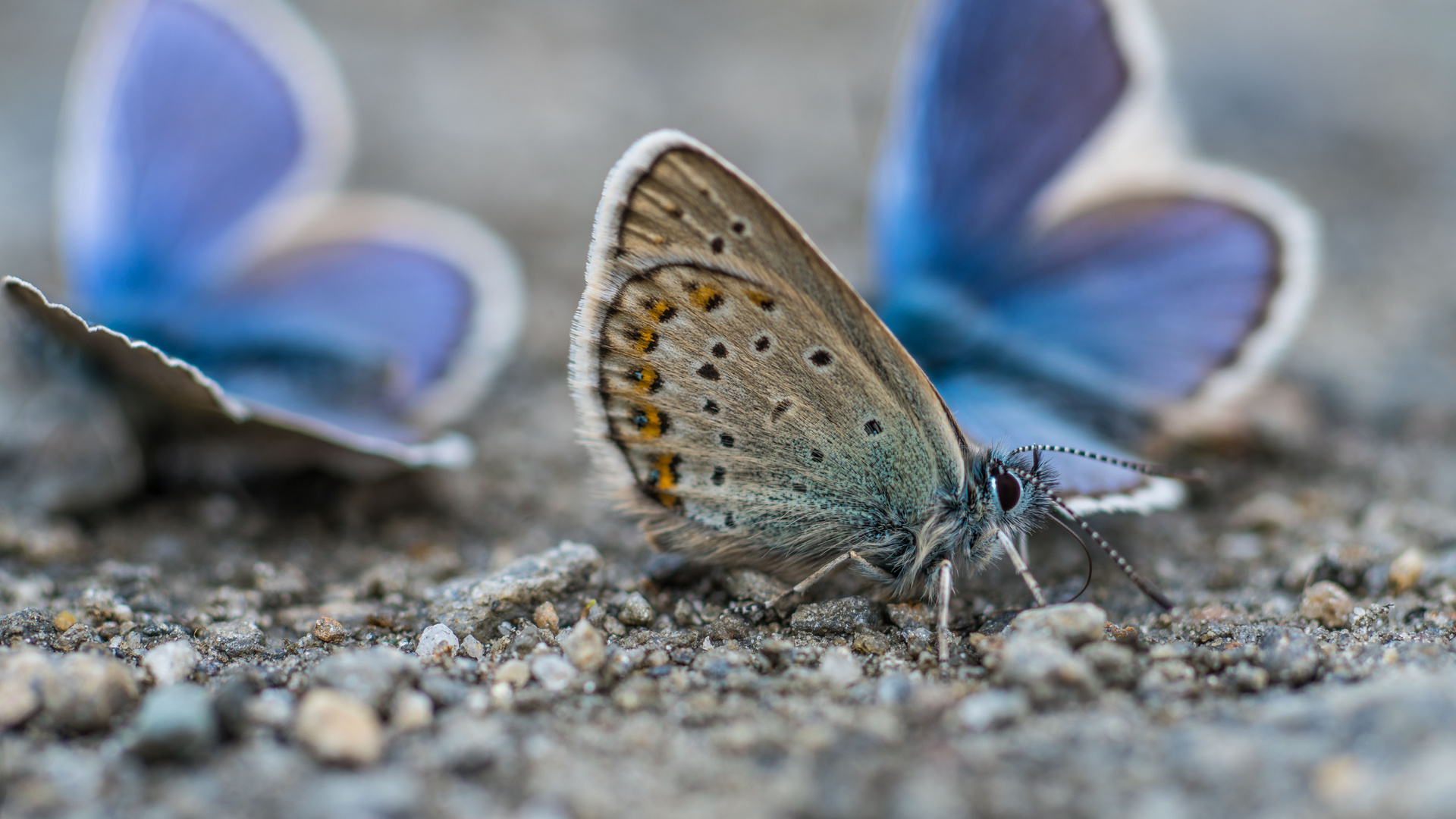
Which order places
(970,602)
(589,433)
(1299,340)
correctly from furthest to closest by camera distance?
(1299,340), (970,602), (589,433)

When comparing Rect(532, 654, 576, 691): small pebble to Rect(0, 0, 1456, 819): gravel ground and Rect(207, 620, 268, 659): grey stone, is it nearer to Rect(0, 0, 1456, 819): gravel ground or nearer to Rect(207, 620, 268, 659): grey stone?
Rect(0, 0, 1456, 819): gravel ground

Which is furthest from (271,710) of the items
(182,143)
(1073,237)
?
(1073,237)

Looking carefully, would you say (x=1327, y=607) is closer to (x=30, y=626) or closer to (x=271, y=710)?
(x=271, y=710)

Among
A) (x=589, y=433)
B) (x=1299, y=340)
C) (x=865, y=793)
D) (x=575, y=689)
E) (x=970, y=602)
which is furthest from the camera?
(x=1299, y=340)

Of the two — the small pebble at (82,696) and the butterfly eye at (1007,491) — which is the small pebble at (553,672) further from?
the butterfly eye at (1007,491)

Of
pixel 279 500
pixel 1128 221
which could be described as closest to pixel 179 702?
pixel 279 500

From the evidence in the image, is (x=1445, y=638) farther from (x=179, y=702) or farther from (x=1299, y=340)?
(x=179, y=702)
